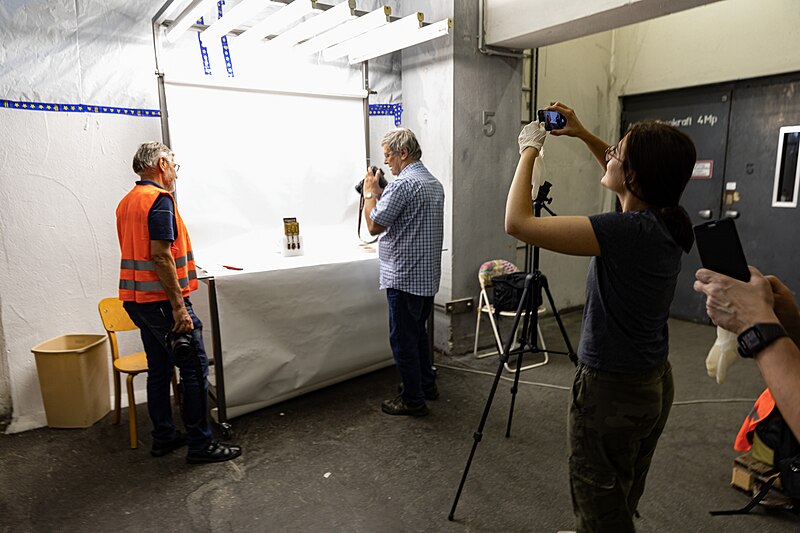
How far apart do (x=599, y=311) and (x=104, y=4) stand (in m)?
3.15

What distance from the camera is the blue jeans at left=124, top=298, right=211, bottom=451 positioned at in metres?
2.46

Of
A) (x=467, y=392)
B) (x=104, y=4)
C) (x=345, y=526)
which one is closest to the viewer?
(x=345, y=526)

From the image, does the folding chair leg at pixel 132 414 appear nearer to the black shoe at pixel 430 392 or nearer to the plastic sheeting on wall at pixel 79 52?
the black shoe at pixel 430 392

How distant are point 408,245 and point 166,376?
1.46 metres

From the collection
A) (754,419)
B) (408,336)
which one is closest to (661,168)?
(754,419)

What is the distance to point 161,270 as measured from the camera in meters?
2.36

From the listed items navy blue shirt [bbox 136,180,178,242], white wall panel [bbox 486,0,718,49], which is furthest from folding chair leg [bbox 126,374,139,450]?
white wall panel [bbox 486,0,718,49]

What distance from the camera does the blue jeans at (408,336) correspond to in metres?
2.95

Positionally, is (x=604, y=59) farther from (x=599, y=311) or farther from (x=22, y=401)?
(x=22, y=401)

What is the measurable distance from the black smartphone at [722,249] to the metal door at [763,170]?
3897mm

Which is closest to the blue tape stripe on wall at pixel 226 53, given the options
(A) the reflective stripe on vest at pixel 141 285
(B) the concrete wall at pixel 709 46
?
(A) the reflective stripe on vest at pixel 141 285

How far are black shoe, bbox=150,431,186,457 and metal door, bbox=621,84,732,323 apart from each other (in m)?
4.30

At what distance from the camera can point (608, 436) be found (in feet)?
4.57

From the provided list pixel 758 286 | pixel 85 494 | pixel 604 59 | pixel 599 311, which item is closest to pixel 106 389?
pixel 85 494
